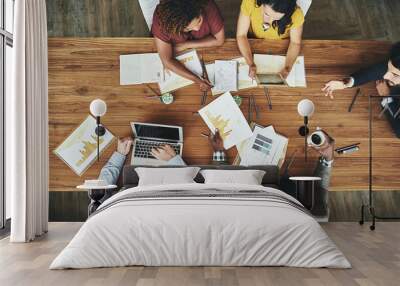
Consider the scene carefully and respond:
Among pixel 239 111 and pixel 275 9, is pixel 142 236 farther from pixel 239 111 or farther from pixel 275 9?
pixel 275 9

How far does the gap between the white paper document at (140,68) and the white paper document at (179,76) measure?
0.10 meters

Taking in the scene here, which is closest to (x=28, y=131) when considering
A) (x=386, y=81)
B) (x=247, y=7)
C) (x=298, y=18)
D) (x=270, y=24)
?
(x=247, y=7)

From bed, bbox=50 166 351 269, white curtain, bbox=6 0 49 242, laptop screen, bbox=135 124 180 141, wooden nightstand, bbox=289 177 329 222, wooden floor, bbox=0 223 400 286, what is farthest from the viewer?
laptop screen, bbox=135 124 180 141

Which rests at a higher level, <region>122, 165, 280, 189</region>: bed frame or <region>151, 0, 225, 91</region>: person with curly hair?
<region>151, 0, 225, 91</region>: person with curly hair

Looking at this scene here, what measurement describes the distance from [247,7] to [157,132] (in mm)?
1947

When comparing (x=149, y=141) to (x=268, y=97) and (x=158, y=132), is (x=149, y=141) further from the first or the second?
(x=268, y=97)

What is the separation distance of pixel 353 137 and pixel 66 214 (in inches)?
148

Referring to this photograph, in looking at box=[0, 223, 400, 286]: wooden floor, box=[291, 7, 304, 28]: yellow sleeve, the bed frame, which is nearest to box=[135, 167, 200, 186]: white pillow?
the bed frame

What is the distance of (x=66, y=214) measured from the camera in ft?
23.5

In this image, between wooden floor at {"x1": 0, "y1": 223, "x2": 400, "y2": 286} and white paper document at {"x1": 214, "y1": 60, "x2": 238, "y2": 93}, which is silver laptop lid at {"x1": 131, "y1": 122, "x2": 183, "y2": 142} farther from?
wooden floor at {"x1": 0, "y1": 223, "x2": 400, "y2": 286}

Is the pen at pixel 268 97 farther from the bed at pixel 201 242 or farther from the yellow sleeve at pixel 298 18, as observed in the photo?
the bed at pixel 201 242

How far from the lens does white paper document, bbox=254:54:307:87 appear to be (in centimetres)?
717

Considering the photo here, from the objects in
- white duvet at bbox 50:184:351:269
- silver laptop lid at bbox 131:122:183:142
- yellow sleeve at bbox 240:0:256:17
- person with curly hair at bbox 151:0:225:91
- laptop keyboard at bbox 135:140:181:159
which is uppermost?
yellow sleeve at bbox 240:0:256:17

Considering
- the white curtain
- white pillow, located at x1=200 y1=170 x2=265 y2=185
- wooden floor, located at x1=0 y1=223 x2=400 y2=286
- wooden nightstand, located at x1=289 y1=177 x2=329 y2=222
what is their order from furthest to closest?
wooden nightstand, located at x1=289 y1=177 x2=329 y2=222 < white pillow, located at x1=200 y1=170 x2=265 y2=185 < the white curtain < wooden floor, located at x1=0 y1=223 x2=400 y2=286
